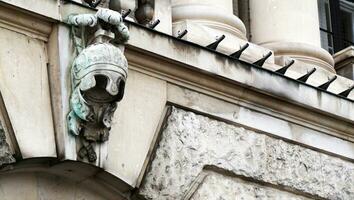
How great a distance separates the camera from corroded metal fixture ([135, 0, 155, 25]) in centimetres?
774

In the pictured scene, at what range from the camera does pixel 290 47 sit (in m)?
9.16

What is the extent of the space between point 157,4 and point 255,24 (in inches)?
74.8

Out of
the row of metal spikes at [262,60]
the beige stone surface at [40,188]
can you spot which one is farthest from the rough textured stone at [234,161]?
Answer: the row of metal spikes at [262,60]

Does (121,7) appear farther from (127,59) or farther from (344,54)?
(344,54)

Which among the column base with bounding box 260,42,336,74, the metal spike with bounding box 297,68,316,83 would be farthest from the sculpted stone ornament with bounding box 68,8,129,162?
the column base with bounding box 260,42,336,74

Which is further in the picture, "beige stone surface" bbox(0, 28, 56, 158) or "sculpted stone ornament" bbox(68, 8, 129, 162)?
"sculpted stone ornament" bbox(68, 8, 129, 162)

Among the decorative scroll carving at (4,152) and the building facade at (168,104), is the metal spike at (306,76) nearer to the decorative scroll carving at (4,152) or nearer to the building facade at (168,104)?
the building facade at (168,104)

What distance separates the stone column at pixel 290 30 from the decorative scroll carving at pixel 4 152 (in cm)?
350

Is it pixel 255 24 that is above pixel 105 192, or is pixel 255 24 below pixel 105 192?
above

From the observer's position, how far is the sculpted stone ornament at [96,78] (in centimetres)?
674

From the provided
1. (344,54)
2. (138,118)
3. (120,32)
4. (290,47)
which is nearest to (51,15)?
(120,32)

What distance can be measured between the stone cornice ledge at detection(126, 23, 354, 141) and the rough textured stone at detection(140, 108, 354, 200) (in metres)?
0.29

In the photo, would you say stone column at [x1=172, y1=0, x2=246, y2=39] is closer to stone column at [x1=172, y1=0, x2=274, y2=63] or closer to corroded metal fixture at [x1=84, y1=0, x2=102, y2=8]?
stone column at [x1=172, y1=0, x2=274, y2=63]

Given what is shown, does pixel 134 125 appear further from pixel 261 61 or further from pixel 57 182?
pixel 261 61
